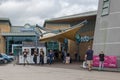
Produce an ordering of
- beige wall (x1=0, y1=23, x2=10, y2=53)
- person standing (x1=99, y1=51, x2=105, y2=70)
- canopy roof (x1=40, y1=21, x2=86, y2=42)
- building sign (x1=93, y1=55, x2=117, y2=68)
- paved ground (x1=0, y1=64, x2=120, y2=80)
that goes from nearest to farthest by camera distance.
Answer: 1. paved ground (x1=0, y1=64, x2=120, y2=80)
2. person standing (x1=99, y1=51, x2=105, y2=70)
3. building sign (x1=93, y1=55, x2=117, y2=68)
4. canopy roof (x1=40, y1=21, x2=86, y2=42)
5. beige wall (x1=0, y1=23, x2=10, y2=53)

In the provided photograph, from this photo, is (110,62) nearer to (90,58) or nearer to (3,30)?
(90,58)

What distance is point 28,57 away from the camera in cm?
3628

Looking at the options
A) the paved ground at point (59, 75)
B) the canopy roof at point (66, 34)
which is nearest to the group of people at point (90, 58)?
the paved ground at point (59, 75)

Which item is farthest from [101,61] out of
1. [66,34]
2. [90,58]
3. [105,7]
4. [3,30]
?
[3,30]

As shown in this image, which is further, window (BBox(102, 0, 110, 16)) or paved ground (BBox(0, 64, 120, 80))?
window (BBox(102, 0, 110, 16))

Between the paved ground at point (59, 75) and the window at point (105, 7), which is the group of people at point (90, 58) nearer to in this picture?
the paved ground at point (59, 75)

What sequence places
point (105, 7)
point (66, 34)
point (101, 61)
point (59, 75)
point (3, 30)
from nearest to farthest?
1. point (59, 75)
2. point (101, 61)
3. point (105, 7)
4. point (66, 34)
5. point (3, 30)

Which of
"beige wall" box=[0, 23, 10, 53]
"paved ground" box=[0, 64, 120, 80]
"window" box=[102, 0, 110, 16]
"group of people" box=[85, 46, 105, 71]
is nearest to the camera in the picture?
"paved ground" box=[0, 64, 120, 80]

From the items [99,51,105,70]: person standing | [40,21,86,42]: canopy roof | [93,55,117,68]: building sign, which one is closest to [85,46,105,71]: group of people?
[99,51,105,70]: person standing

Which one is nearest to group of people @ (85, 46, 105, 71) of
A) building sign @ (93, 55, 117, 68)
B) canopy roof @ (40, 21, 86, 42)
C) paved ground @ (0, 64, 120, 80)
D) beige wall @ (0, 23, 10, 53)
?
building sign @ (93, 55, 117, 68)

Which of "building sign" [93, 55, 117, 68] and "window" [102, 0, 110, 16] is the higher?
"window" [102, 0, 110, 16]

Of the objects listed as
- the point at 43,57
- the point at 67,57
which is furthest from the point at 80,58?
the point at 43,57

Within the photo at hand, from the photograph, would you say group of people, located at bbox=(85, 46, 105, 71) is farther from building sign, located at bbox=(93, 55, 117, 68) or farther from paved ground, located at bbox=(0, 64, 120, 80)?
paved ground, located at bbox=(0, 64, 120, 80)

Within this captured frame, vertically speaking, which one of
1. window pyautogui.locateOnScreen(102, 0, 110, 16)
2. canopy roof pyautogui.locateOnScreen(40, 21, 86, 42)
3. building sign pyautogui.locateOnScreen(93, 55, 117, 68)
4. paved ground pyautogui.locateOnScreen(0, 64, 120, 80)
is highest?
window pyautogui.locateOnScreen(102, 0, 110, 16)
